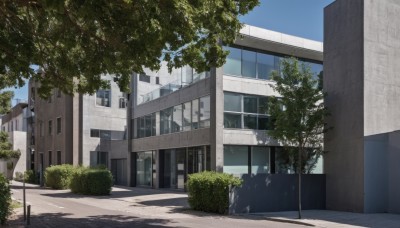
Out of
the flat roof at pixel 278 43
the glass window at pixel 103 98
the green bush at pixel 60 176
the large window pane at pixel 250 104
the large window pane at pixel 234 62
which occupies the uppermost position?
the flat roof at pixel 278 43

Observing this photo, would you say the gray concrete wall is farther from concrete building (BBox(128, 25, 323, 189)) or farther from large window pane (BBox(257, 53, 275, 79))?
large window pane (BBox(257, 53, 275, 79))

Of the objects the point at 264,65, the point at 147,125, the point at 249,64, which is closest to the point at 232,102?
the point at 249,64

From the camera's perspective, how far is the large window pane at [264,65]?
27944 millimetres

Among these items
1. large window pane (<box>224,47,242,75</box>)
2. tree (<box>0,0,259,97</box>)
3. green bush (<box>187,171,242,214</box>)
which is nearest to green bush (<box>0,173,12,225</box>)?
tree (<box>0,0,259,97</box>)

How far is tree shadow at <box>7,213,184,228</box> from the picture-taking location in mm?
15438

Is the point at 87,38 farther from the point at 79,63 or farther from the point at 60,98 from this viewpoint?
the point at 60,98

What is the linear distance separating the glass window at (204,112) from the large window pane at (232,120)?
3.64 ft

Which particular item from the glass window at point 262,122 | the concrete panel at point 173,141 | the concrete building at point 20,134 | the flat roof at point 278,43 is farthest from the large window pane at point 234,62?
the concrete building at point 20,134

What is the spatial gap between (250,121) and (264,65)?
3.54m

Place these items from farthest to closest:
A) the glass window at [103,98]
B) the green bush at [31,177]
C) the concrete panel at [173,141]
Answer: the green bush at [31,177] < the glass window at [103,98] < the concrete panel at [173,141]

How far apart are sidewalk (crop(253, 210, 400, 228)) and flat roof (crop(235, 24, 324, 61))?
10.5 meters

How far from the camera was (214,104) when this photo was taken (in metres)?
25.5

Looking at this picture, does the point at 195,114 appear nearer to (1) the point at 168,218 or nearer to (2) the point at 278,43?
(2) the point at 278,43

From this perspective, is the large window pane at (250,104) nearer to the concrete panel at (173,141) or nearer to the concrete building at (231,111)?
the concrete building at (231,111)
